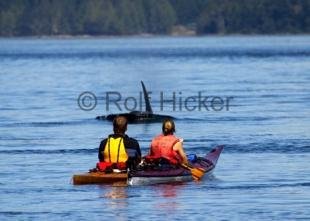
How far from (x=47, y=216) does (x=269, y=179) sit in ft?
23.0

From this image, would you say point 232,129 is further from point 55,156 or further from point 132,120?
point 55,156

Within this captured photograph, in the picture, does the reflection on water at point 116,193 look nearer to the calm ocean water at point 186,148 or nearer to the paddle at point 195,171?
the calm ocean water at point 186,148

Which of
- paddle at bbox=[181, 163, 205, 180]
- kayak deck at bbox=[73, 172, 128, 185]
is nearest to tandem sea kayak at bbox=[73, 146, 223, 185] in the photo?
kayak deck at bbox=[73, 172, 128, 185]

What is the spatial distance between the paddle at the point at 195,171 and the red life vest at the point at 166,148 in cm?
24

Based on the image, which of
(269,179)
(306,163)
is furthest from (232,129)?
(269,179)

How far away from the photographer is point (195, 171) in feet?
120

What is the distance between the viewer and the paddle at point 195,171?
36281mm

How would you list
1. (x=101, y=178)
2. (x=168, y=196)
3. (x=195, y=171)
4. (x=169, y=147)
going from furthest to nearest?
1. (x=195, y=171)
2. (x=169, y=147)
3. (x=101, y=178)
4. (x=168, y=196)

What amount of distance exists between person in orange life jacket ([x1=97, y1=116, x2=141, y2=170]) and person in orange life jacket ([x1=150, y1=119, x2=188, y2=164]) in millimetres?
705

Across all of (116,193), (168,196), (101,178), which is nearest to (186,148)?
(101,178)

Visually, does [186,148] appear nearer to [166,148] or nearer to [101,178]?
[166,148]

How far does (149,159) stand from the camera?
118 feet


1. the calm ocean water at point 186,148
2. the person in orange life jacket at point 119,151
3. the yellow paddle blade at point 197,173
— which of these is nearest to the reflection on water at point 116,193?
the calm ocean water at point 186,148

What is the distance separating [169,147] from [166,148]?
0.09 meters
